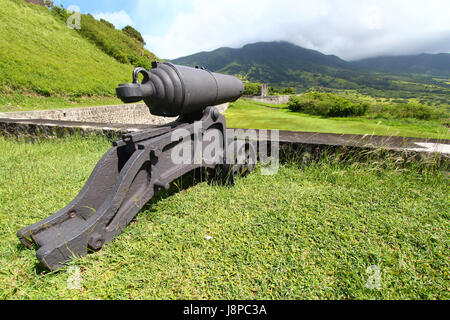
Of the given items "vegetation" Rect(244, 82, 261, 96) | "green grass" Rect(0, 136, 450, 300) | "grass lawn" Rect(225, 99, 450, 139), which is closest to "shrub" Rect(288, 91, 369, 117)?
"grass lawn" Rect(225, 99, 450, 139)

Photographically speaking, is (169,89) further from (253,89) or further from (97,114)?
(253,89)

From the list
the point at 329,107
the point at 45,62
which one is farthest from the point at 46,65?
the point at 329,107

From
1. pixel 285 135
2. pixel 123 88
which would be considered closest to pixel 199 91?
pixel 123 88

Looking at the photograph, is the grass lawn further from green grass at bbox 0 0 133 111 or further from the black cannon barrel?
the black cannon barrel

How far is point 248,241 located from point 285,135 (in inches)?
91.4

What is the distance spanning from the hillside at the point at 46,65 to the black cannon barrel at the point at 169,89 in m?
11.4

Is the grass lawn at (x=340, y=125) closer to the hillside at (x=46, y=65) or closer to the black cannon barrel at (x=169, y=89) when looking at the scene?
the hillside at (x=46, y=65)

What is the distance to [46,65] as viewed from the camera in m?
15.1

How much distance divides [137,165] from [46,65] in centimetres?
1792

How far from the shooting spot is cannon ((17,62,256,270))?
1697 mm

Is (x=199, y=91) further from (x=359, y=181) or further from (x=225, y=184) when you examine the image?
(x=359, y=181)

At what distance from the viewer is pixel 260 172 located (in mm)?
3234

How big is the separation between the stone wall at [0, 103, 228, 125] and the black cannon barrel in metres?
7.75
